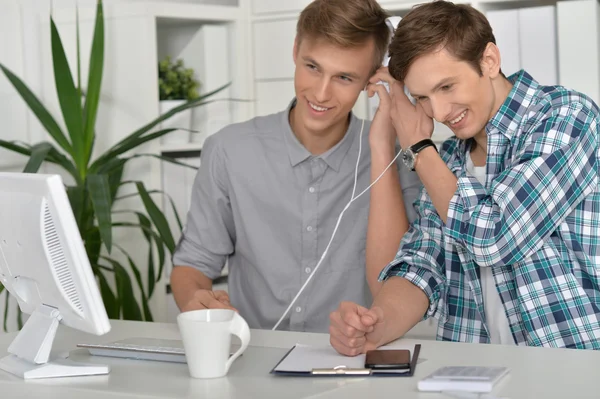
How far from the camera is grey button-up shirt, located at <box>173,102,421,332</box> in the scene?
7.06 feet

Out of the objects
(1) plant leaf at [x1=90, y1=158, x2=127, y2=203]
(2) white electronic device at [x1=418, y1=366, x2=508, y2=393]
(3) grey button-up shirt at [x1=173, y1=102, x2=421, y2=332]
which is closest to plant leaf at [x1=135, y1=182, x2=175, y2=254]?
(1) plant leaf at [x1=90, y1=158, x2=127, y2=203]

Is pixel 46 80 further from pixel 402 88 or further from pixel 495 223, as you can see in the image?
pixel 495 223

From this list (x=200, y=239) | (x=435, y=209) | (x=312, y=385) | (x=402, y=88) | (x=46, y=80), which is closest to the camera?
(x=312, y=385)

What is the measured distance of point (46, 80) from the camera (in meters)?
3.06

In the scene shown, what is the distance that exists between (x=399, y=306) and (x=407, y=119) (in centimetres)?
45

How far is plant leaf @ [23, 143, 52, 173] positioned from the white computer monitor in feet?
3.30

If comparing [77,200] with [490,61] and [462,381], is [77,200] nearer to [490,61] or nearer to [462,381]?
[490,61]

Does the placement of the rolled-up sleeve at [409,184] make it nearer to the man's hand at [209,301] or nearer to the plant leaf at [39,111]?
the man's hand at [209,301]

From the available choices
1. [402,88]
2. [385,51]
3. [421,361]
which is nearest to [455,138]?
[402,88]

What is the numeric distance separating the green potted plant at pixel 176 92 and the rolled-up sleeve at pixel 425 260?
1.42 m

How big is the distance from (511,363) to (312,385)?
33 cm

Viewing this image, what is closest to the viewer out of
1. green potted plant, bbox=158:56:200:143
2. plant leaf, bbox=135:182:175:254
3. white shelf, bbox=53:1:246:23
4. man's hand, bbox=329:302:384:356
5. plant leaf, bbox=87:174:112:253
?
man's hand, bbox=329:302:384:356

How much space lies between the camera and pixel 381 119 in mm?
2033

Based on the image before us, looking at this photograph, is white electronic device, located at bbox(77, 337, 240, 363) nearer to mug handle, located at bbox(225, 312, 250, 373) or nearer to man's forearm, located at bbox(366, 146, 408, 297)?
mug handle, located at bbox(225, 312, 250, 373)
